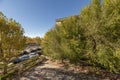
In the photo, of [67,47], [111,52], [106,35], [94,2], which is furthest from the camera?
[67,47]

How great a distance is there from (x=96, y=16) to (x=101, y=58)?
6.76m

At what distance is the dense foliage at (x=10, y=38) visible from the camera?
2253 cm

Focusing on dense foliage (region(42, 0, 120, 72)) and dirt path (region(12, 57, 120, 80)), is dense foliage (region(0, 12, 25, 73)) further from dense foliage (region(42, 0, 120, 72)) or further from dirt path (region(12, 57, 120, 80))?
dense foliage (region(42, 0, 120, 72))

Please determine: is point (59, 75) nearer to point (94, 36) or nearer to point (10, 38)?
point (94, 36)

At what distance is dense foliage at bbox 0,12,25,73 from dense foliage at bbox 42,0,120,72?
7708 millimetres

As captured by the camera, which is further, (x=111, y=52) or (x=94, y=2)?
(x=94, y=2)

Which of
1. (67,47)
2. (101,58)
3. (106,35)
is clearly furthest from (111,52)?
(67,47)

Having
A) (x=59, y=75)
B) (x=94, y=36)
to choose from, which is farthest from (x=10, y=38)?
(x=94, y=36)

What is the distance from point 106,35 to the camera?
21750 millimetres

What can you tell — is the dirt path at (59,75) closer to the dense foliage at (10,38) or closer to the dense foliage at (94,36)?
the dense foliage at (94,36)

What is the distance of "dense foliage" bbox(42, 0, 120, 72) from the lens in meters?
20.3

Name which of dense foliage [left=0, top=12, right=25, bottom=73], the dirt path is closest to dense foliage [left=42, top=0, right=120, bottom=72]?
the dirt path

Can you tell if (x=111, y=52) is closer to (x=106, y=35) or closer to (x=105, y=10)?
(x=106, y=35)

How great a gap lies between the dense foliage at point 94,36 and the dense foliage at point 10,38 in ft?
25.3
